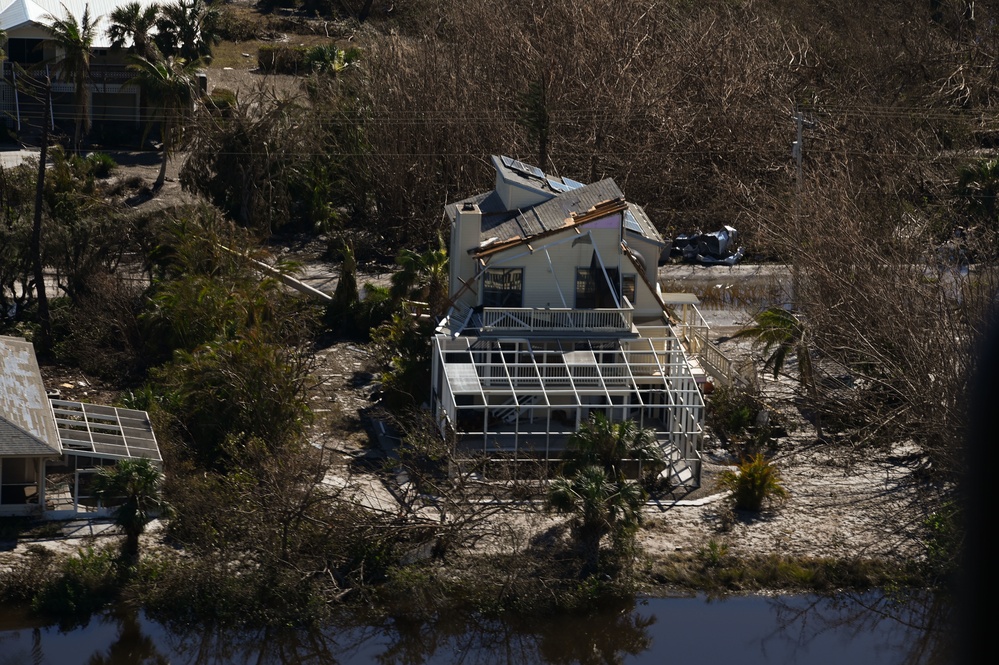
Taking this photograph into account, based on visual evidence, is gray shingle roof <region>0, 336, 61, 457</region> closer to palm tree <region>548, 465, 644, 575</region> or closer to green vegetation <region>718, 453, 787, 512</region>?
palm tree <region>548, 465, 644, 575</region>

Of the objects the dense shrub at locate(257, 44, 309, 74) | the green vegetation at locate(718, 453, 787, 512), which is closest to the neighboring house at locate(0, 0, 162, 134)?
the dense shrub at locate(257, 44, 309, 74)

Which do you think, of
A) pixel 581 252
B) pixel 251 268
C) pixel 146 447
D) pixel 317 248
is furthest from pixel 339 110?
pixel 146 447

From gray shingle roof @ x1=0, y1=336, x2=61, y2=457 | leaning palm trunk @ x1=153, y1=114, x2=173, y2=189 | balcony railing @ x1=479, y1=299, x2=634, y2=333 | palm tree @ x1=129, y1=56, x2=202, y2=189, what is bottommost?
gray shingle roof @ x1=0, y1=336, x2=61, y2=457

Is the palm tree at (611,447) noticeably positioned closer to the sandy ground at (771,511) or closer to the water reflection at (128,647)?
the sandy ground at (771,511)

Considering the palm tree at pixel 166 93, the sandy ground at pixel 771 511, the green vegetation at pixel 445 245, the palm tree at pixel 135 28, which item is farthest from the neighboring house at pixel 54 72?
the sandy ground at pixel 771 511

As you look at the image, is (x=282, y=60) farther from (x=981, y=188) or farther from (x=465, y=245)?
(x=981, y=188)

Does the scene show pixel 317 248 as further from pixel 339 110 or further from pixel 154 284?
pixel 154 284
